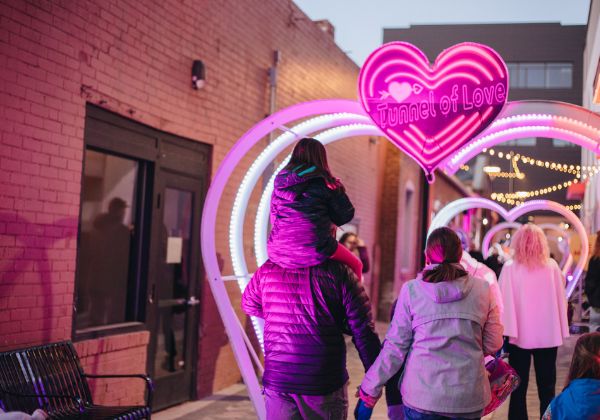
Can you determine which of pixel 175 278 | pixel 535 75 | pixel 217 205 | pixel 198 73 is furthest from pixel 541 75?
pixel 217 205

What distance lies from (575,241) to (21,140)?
15711 millimetres

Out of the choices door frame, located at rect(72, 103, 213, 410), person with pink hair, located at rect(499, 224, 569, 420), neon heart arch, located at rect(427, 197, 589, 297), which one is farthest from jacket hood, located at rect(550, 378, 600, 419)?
neon heart arch, located at rect(427, 197, 589, 297)

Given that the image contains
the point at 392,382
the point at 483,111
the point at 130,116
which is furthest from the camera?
the point at 130,116

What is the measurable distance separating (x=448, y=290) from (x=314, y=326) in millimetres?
801

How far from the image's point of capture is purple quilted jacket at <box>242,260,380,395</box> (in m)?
3.54

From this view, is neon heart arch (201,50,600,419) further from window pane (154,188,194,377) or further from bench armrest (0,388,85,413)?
window pane (154,188,194,377)

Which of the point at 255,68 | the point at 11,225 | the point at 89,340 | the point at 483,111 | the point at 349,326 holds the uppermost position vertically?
the point at 255,68

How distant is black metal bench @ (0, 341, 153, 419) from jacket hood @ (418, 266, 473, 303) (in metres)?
2.49

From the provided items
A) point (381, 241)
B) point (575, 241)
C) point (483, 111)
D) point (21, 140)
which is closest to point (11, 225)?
point (21, 140)

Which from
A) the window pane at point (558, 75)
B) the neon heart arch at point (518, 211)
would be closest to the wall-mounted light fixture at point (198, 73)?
the neon heart arch at point (518, 211)

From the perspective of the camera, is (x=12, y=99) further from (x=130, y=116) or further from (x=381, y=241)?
(x=381, y=241)

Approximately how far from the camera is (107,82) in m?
6.43

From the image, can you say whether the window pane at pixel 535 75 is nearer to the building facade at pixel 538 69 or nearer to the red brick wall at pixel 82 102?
the building facade at pixel 538 69

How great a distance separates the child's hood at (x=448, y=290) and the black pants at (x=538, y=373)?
2.50 metres
